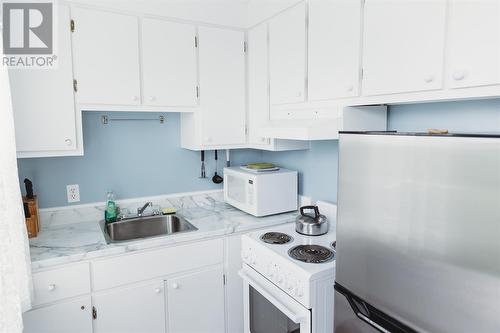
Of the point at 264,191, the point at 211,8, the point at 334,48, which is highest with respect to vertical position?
the point at 211,8

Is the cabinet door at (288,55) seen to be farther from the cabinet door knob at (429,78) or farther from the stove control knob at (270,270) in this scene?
the stove control knob at (270,270)

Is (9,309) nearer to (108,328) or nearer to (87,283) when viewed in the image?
(87,283)

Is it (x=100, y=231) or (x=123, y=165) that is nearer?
(x=100, y=231)

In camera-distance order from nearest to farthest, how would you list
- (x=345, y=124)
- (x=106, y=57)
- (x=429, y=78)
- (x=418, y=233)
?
(x=418, y=233)
(x=429, y=78)
(x=345, y=124)
(x=106, y=57)

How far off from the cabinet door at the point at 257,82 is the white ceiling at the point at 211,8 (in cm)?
10

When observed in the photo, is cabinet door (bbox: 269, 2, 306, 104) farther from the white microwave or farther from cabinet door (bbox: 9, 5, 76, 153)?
cabinet door (bbox: 9, 5, 76, 153)

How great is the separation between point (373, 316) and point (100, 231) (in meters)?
1.68

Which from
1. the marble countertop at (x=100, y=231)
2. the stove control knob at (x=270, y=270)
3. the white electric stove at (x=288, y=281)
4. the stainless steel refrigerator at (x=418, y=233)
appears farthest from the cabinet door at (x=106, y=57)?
the stainless steel refrigerator at (x=418, y=233)

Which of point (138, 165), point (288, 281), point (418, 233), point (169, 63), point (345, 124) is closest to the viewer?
point (418, 233)

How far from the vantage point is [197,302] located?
2191 mm

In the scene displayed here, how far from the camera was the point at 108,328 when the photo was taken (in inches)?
76.4

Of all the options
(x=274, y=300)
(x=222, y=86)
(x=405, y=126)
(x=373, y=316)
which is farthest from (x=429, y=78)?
(x=222, y=86)

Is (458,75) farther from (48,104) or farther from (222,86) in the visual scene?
(48,104)

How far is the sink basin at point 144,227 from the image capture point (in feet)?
7.83
